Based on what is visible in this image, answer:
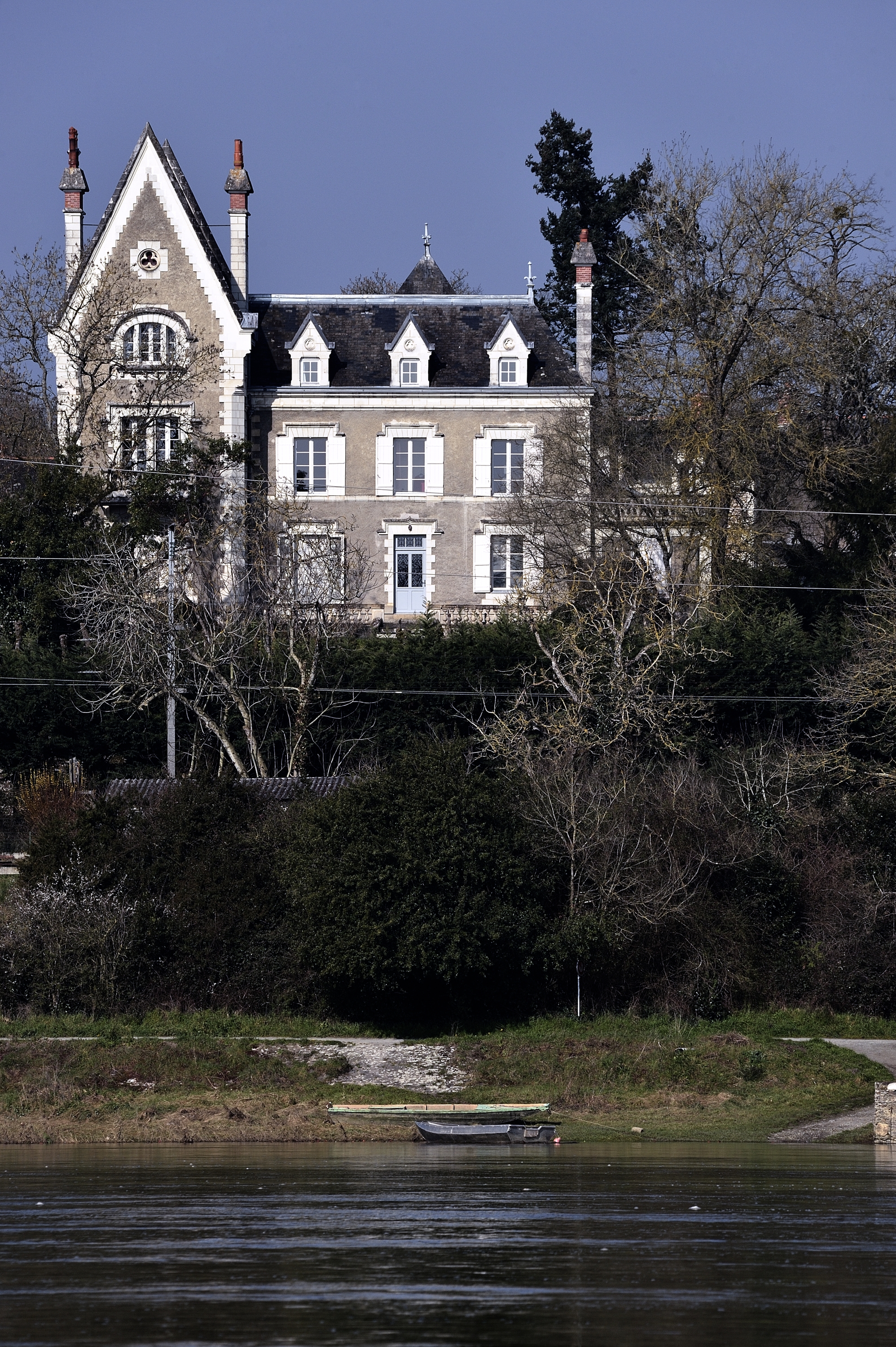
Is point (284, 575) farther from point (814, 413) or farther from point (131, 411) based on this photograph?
point (814, 413)

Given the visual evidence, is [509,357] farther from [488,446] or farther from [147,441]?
[147,441]

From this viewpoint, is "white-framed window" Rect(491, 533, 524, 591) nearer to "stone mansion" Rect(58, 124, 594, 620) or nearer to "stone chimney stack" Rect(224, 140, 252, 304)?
"stone mansion" Rect(58, 124, 594, 620)

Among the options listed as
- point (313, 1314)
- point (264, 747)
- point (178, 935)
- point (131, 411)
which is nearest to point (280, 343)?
point (131, 411)

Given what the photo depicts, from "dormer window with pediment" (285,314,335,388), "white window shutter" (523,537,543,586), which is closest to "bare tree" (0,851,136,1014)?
"white window shutter" (523,537,543,586)

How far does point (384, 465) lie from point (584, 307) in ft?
31.6

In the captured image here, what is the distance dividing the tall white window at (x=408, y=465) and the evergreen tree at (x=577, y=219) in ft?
43.3

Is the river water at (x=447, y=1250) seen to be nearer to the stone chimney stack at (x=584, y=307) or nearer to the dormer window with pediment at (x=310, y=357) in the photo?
the dormer window with pediment at (x=310, y=357)

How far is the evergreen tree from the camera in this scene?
72.6 meters

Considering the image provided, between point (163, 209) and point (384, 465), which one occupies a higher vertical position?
point (163, 209)

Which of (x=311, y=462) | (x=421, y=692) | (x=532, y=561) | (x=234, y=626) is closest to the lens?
(x=234, y=626)

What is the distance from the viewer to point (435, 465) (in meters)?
62.6

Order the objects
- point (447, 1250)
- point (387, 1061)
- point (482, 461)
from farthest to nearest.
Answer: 1. point (482, 461)
2. point (387, 1061)
3. point (447, 1250)

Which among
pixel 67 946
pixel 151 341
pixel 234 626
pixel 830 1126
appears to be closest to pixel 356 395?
pixel 151 341

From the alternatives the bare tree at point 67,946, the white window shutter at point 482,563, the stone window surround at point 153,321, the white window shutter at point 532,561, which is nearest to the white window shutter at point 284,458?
the stone window surround at point 153,321
